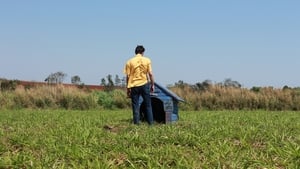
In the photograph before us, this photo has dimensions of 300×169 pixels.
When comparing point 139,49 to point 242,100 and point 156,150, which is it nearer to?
point 156,150

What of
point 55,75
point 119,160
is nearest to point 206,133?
point 119,160

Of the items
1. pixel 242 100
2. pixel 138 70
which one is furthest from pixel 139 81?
pixel 242 100

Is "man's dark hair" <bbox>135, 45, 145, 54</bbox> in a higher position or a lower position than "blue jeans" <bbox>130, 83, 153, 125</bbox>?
higher

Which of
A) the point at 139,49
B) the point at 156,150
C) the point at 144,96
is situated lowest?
the point at 156,150

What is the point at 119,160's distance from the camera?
534 centimetres

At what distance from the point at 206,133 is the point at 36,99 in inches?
655

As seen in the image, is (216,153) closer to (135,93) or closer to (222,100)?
(135,93)

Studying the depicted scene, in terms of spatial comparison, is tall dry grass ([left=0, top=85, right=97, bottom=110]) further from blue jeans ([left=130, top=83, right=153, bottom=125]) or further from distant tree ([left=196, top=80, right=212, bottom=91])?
blue jeans ([left=130, top=83, right=153, bottom=125])

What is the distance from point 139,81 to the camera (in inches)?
384

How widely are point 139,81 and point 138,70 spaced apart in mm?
220

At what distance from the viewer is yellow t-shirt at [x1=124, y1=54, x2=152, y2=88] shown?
9742 mm

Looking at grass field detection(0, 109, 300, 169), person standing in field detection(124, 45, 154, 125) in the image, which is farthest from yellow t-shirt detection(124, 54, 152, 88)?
grass field detection(0, 109, 300, 169)

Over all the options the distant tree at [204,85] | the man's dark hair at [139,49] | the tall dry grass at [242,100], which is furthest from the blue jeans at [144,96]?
the distant tree at [204,85]

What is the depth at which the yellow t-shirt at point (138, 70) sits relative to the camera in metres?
9.74
